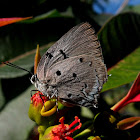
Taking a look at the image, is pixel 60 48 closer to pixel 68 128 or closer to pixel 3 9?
pixel 68 128

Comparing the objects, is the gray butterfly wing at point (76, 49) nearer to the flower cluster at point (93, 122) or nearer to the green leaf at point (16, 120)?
the flower cluster at point (93, 122)

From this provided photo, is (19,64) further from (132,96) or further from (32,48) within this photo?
(132,96)

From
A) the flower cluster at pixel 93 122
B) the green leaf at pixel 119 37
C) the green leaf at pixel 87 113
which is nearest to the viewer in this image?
the flower cluster at pixel 93 122

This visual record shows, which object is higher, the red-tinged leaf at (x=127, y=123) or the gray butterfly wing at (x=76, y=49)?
the gray butterfly wing at (x=76, y=49)

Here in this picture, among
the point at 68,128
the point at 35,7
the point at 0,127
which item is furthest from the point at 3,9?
the point at 68,128

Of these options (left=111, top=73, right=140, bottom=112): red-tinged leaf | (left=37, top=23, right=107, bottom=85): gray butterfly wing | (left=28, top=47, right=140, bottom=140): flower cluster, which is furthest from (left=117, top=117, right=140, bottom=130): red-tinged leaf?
(left=37, top=23, right=107, bottom=85): gray butterfly wing

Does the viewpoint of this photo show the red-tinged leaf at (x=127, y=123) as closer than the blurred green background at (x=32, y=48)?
Yes

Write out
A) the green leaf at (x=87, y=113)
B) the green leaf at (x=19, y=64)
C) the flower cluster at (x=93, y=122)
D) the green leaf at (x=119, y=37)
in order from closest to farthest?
the flower cluster at (x=93, y=122)
the green leaf at (x=19, y=64)
the green leaf at (x=119, y=37)
the green leaf at (x=87, y=113)

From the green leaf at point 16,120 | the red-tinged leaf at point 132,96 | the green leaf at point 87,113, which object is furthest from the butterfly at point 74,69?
the green leaf at point 87,113

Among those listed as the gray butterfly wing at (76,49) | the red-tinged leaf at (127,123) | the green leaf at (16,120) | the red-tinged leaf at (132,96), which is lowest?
the red-tinged leaf at (127,123)
